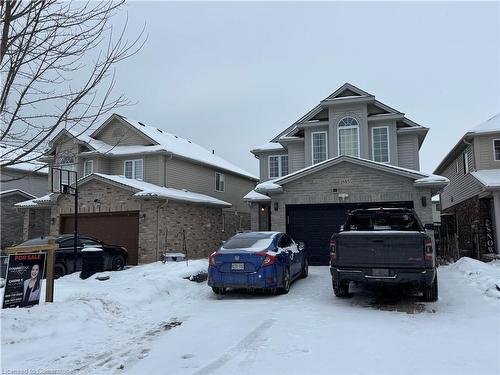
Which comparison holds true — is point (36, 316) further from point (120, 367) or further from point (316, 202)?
point (316, 202)

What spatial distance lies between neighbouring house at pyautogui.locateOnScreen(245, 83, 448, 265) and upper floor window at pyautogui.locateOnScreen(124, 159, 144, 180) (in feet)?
21.6

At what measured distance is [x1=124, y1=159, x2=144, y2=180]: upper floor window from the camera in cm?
2403

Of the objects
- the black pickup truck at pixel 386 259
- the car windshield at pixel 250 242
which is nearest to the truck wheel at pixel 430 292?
the black pickup truck at pixel 386 259

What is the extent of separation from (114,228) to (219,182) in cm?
1009

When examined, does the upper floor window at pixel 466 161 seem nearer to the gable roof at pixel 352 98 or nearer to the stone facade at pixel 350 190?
the gable roof at pixel 352 98

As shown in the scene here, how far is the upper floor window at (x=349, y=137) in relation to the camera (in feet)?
68.9

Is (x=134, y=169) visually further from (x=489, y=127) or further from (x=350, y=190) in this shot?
(x=489, y=127)

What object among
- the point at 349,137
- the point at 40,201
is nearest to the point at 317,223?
the point at 349,137

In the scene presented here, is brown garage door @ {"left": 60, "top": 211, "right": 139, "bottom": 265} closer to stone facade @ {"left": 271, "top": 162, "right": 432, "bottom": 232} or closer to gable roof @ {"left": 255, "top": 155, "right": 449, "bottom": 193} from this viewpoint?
gable roof @ {"left": 255, "top": 155, "right": 449, "bottom": 193}

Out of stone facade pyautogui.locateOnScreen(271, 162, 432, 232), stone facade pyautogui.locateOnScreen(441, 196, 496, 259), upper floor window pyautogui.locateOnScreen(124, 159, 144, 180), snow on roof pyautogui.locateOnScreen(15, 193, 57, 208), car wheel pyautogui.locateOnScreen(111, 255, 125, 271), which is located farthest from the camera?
upper floor window pyautogui.locateOnScreen(124, 159, 144, 180)

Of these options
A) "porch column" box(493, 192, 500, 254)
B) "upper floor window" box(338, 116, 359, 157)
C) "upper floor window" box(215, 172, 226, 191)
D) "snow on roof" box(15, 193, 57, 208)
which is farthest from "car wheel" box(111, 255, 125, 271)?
"porch column" box(493, 192, 500, 254)

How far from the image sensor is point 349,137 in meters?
21.0

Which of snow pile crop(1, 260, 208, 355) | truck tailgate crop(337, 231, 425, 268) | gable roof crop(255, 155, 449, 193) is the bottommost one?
snow pile crop(1, 260, 208, 355)

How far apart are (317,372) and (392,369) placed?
0.92m
